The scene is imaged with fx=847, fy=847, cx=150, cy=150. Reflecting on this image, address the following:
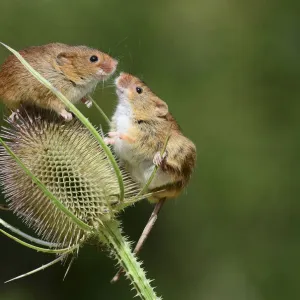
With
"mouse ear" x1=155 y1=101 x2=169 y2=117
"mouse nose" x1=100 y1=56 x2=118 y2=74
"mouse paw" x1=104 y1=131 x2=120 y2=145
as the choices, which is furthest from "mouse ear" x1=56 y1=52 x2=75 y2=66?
"mouse ear" x1=155 y1=101 x2=169 y2=117

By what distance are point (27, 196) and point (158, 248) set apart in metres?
5.38

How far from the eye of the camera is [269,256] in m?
8.50

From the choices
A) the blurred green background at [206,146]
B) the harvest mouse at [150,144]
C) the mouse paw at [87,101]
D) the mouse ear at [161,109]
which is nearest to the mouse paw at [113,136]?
the harvest mouse at [150,144]

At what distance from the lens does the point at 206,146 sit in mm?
8688

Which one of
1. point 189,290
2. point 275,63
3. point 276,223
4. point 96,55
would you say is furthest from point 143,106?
point 275,63

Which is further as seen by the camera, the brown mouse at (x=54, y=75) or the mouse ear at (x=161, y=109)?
the mouse ear at (x=161, y=109)

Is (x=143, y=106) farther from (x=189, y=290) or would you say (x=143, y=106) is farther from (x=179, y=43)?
(x=179, y=43)

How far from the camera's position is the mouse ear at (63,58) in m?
3.16

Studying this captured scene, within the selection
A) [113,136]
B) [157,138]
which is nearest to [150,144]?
[157,138]

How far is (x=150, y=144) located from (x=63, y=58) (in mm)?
464

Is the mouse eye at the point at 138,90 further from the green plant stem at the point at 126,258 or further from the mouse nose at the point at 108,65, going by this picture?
the green plant stem at the point at 126,258

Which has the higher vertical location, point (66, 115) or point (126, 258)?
point (66, 115)

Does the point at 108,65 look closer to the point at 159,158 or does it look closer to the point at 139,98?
the point at 139,98

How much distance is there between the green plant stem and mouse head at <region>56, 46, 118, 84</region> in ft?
1.82
